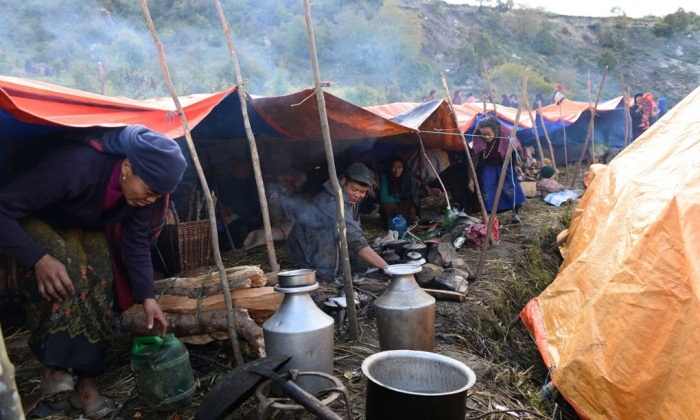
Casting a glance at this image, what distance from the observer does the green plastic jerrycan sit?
225 cm

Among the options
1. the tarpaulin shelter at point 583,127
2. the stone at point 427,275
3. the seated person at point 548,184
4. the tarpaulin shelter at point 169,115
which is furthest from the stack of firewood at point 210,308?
the tarpaulin shelter at point 583,127

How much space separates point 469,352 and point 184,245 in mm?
2960

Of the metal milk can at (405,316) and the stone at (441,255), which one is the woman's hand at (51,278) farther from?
the stone at (441,255)

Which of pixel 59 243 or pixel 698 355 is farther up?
pixel 59 243

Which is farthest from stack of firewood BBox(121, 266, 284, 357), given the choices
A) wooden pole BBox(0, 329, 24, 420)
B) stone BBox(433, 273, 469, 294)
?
wooden pole BBox(0, 329, 24, 420)

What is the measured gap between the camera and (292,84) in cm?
2458

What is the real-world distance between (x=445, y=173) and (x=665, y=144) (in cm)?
460

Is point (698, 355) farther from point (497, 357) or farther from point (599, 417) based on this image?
point (497, 357)

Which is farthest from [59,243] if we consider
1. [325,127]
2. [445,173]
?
[445,173]

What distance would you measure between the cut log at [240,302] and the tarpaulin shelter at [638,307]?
2.05m

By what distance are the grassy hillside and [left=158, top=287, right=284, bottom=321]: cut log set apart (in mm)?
17315

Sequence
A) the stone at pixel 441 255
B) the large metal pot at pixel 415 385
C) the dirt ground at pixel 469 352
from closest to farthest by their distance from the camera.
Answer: the large metal pot at pixel 415 385, the dirt ground at pixel 469 352, the stone at pixel 441 255

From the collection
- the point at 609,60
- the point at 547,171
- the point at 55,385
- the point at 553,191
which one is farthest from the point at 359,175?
the point at 609,60

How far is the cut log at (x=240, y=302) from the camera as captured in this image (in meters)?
2.99
